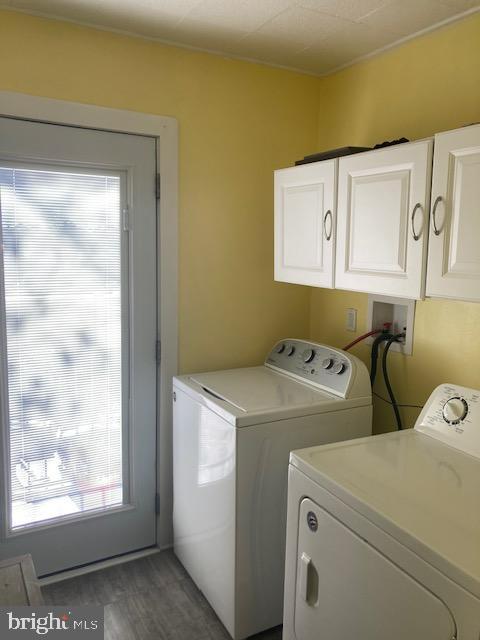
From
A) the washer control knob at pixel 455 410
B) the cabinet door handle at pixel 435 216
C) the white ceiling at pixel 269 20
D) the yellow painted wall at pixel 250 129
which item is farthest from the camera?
the yellow painted wall at pixel 250 129

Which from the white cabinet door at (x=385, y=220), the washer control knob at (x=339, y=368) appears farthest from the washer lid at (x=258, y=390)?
the white cabinet door at (x=385, y=220)

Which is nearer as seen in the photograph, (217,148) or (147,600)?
(147,600)

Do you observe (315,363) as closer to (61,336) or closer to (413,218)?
(413,218)

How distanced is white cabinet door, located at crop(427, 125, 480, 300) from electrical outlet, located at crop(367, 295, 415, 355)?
1.85 ft

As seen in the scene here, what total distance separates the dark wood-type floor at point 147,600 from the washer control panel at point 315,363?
3.34ft

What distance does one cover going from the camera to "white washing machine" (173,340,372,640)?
6.35 ft

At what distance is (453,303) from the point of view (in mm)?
2004

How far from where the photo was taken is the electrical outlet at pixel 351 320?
8.17ft

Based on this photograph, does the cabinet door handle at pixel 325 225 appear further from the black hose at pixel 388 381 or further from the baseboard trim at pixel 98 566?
the baseboard trim at pixel 98 566

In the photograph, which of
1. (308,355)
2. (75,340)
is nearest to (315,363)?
(308,355)

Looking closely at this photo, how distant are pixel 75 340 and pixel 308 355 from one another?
1.04 m

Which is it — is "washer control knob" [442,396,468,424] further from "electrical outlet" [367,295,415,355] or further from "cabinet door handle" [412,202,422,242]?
"cabinet door handle" [412,202,422,242]

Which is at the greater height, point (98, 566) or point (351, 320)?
point (351, 320)

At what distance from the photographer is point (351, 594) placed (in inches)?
54.5
